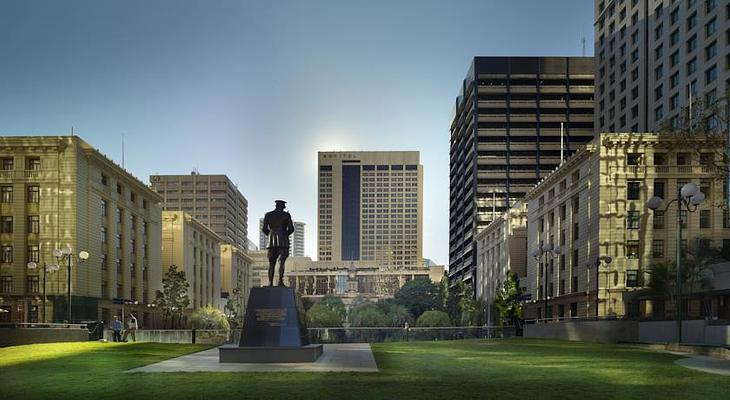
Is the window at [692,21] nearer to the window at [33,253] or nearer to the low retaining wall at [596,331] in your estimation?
the low retaining wall at [596,331]

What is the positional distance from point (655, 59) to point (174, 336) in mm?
67727

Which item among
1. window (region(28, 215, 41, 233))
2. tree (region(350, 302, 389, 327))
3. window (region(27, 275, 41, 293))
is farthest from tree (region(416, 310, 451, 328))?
window (region(28, 215, 41, 233))

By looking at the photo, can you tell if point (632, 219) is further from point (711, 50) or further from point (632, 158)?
point (711, 50)

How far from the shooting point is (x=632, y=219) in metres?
72.1

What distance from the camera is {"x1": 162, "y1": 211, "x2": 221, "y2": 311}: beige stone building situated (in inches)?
4454

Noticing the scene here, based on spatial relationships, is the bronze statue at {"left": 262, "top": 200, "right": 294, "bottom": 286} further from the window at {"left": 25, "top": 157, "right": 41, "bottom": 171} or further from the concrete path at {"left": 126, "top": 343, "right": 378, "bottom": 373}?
the window at {"left": 25, "top": 157, "right": 41, "bottom": 171}

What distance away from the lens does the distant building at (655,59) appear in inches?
2832

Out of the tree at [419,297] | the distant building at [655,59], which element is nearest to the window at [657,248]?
the distant building at [655,59]

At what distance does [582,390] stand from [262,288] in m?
12.1

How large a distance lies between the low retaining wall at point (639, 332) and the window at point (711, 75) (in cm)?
3987

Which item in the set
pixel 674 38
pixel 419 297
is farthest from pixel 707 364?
pixel 419 297

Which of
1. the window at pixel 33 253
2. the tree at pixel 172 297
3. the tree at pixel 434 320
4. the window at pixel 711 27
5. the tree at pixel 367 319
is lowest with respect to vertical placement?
the tree at pixel 367 319

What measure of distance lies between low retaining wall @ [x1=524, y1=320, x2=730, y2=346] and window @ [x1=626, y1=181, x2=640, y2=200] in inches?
1179

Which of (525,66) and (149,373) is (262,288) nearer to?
(149,373)
